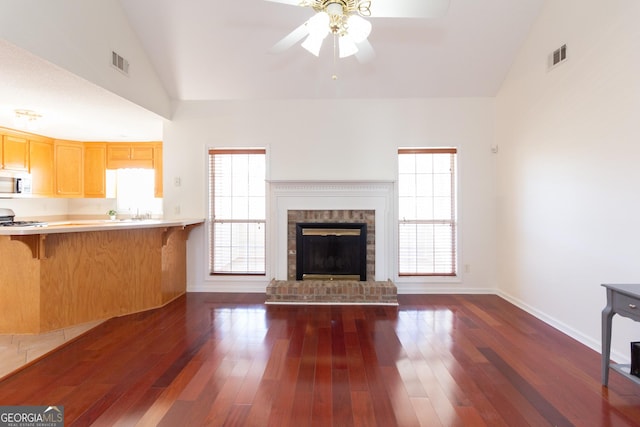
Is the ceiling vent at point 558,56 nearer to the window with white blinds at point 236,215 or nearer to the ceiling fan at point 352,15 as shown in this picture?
the ceiling fan at point 352,15

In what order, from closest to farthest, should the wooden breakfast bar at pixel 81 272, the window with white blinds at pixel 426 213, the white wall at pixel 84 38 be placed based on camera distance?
1. the white wall at pixel 84 38
2. the wooden breakfast bar at pixel 81 272
3. the window with white blinds at pixel 426 213

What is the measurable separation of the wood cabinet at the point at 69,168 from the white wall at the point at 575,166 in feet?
22.6

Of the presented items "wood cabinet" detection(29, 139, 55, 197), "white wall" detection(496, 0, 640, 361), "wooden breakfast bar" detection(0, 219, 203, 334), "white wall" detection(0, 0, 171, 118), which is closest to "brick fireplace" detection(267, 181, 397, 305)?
"wooden breakfast bar" detection(0, 219, 203, 334)

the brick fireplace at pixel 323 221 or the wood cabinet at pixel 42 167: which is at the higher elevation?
the wood cabinet at pixel 42 167

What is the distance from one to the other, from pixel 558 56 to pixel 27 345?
18.9 feet

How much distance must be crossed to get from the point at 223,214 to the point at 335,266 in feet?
6.00

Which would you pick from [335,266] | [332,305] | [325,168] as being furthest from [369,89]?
[332,305]

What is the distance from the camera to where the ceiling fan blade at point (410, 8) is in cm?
190

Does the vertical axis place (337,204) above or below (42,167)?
below

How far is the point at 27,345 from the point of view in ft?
8.73

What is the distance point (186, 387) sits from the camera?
203 centimetres

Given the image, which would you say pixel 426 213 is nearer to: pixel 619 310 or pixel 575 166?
pixel 575 166

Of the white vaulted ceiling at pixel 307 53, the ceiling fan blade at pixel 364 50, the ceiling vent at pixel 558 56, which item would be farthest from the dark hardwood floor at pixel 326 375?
the white vaulted ceiling at pixel 307 53

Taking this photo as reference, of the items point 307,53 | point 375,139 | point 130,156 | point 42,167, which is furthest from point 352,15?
point 42,167
